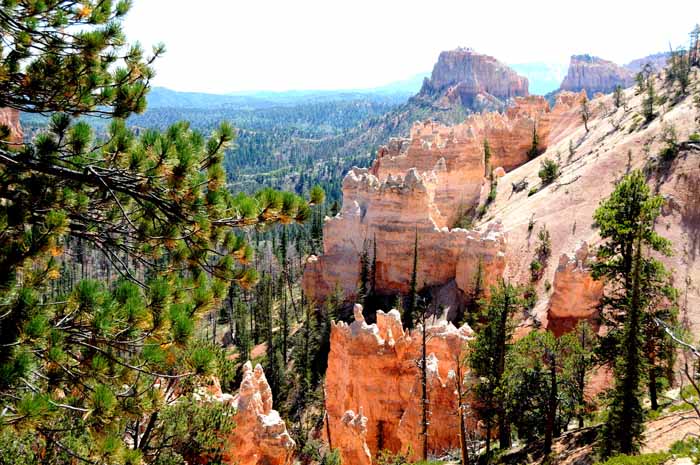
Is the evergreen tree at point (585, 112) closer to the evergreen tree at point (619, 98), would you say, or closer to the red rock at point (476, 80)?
the evergreen tree at point (619, 98)

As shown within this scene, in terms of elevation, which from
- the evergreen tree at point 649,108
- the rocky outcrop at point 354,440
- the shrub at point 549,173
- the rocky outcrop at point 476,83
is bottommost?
the rocky outcrop at point 354,440

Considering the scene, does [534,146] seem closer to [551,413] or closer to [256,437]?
[551,413]

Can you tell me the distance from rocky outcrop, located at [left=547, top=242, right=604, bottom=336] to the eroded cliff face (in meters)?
5.42

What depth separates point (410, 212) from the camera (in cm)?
3328

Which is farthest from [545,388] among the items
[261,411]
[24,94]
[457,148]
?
[457,148]

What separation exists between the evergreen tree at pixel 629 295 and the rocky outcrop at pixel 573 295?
4232 mm

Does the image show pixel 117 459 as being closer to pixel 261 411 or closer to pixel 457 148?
pixel 261 411

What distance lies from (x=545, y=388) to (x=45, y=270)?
13.5 meters

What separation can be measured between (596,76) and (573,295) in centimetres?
17363

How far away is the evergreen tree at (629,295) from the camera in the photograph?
12.1 metres

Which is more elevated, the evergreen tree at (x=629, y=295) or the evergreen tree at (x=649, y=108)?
the evergreen tree at (x=649, y=108)

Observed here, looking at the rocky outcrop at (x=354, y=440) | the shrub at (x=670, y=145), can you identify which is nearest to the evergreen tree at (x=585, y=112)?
the shrub at (x=670, y=145)

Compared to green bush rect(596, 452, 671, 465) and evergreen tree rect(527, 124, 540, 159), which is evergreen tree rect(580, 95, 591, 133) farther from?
green bush rect(596, 452, 671, 465)

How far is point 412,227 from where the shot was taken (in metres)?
33.1
